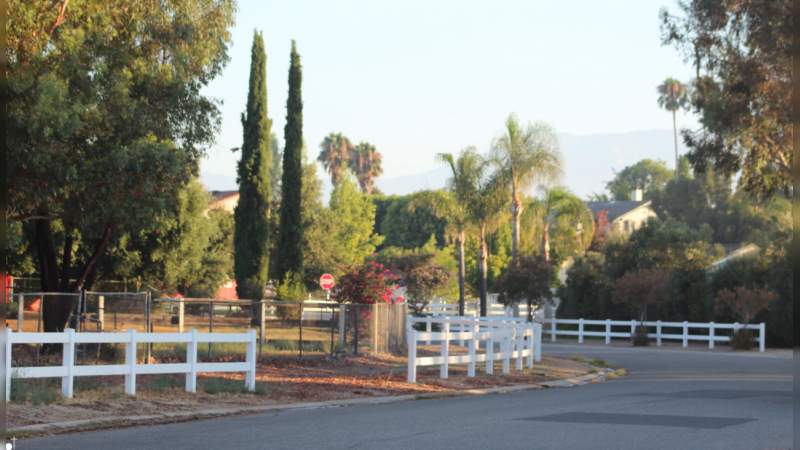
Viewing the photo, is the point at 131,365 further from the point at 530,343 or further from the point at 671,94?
the point at 671,94

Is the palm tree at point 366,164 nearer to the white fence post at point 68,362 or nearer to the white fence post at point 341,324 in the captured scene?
the white fence post at point 341,324

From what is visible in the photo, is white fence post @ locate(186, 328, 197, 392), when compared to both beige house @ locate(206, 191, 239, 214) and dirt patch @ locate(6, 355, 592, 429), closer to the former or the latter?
dirt patch @ locate(6, 355, 592, 429)

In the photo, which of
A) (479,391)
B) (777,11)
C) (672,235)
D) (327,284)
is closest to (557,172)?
(672,235)

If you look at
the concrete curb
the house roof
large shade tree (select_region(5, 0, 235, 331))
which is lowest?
the concrete curb

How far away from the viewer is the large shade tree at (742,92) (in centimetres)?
3681

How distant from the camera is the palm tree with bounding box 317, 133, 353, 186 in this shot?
138 metres

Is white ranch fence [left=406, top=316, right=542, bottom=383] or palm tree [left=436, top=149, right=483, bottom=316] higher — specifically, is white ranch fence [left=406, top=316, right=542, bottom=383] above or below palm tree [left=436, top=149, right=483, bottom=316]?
below

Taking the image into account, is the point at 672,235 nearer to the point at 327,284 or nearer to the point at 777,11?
the point at 327,284

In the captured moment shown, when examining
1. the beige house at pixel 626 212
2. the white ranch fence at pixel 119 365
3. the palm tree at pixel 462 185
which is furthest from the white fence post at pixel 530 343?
the beige house at pixel 626 212

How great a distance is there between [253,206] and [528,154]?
48.5ft

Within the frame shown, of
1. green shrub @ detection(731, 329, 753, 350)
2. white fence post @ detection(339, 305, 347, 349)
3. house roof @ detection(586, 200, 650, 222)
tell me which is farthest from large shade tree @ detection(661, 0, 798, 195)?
house roof @ detection(586, 200, 650, 222)

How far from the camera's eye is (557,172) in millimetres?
61344

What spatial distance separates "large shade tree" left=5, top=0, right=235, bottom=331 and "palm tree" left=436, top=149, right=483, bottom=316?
3225cm

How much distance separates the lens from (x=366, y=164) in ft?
461
